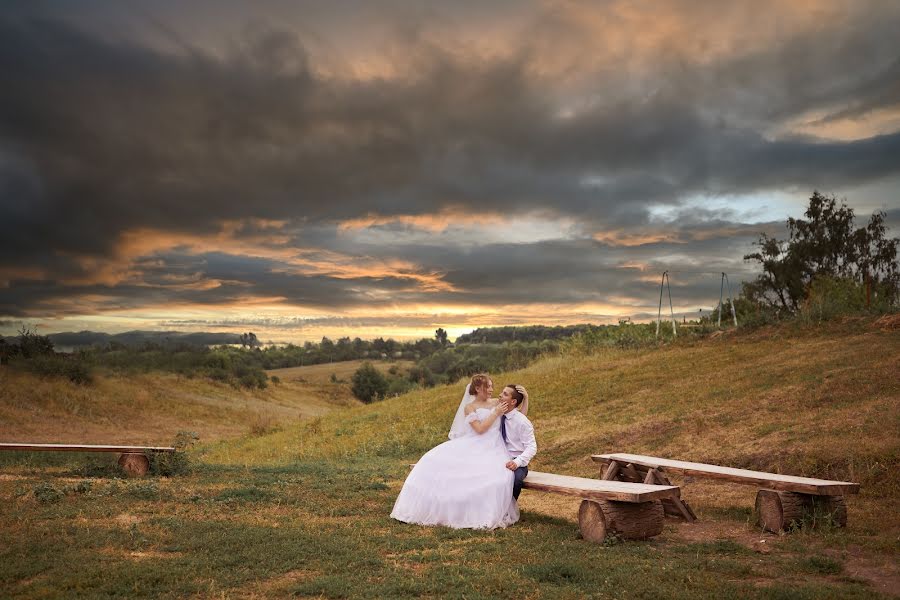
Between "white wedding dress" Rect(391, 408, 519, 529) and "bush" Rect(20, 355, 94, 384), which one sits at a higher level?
"bush" Rect(20, 355, 94, 384)

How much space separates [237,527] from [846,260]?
4473cm

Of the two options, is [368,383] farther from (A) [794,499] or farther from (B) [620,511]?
(B) [620,511]

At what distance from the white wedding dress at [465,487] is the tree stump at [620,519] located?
42.4 inches

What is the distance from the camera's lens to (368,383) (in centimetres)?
6469

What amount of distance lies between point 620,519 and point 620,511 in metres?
0.08

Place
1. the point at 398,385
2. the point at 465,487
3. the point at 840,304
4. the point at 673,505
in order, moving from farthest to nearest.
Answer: the point at 398,385
the point at 840,304
the point at 673,505
the point at 465,487

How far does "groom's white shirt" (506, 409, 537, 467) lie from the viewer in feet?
27.7

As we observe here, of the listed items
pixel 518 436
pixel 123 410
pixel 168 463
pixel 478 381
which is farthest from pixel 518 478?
pixel 123 410

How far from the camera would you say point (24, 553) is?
6062 millimetres

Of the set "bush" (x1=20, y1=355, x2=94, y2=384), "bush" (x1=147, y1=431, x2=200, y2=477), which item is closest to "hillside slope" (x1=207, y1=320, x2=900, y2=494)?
"bush" (x1=147, y1=431, x2=200, y2=477)

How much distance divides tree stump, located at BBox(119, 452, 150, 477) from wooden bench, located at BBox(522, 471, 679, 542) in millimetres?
7831

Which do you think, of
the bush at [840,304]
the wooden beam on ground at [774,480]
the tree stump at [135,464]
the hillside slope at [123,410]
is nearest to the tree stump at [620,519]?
the wooden beam on ground at [774,480]

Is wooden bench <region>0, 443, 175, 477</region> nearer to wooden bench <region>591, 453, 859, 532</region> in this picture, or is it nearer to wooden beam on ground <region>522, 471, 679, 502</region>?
wooden beam on ground <region>522, 471, 679, 502</region>

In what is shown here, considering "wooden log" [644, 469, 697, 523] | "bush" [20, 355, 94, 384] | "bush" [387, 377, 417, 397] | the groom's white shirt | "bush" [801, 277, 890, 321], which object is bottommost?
"bush" [387, 377, 417, 397]
